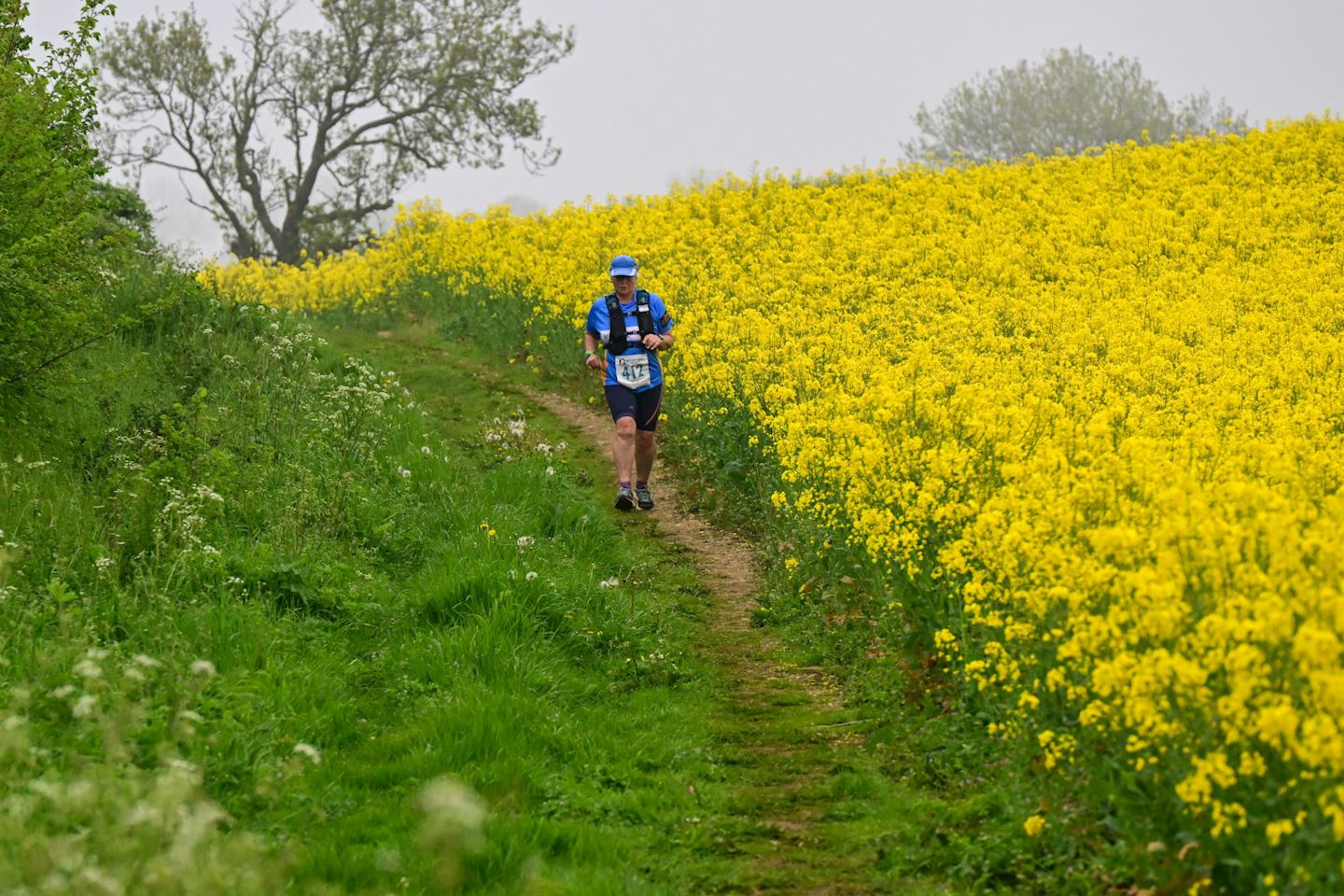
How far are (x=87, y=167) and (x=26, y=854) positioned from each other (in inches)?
254

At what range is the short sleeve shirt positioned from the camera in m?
12.6

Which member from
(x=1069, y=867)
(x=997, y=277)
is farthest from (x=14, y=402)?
(x=997, y=277)

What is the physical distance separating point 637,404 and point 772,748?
582 cm

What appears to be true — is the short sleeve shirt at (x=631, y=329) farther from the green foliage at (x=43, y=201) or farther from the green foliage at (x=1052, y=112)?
the green foliage at (x=1052, y=112)

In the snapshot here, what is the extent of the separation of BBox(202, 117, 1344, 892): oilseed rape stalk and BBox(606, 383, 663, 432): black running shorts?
0.83 meters

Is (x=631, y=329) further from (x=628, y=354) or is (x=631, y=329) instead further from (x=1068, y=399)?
(x=1068, y=399)

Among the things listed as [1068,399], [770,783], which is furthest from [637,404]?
[770,783]

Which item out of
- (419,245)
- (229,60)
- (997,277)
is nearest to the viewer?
(997,277)

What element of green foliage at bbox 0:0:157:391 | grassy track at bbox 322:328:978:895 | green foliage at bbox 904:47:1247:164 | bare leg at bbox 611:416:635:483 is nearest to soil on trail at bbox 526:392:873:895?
grassy track at bbox 322:328:978:895

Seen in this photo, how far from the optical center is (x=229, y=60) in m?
34.0

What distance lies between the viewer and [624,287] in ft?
41.2

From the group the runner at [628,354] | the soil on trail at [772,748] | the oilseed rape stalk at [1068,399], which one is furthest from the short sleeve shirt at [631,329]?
the soil on trail at [772,748]

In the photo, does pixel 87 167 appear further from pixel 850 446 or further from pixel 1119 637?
pixel 1119 637

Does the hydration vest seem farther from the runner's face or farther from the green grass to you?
the green grass
